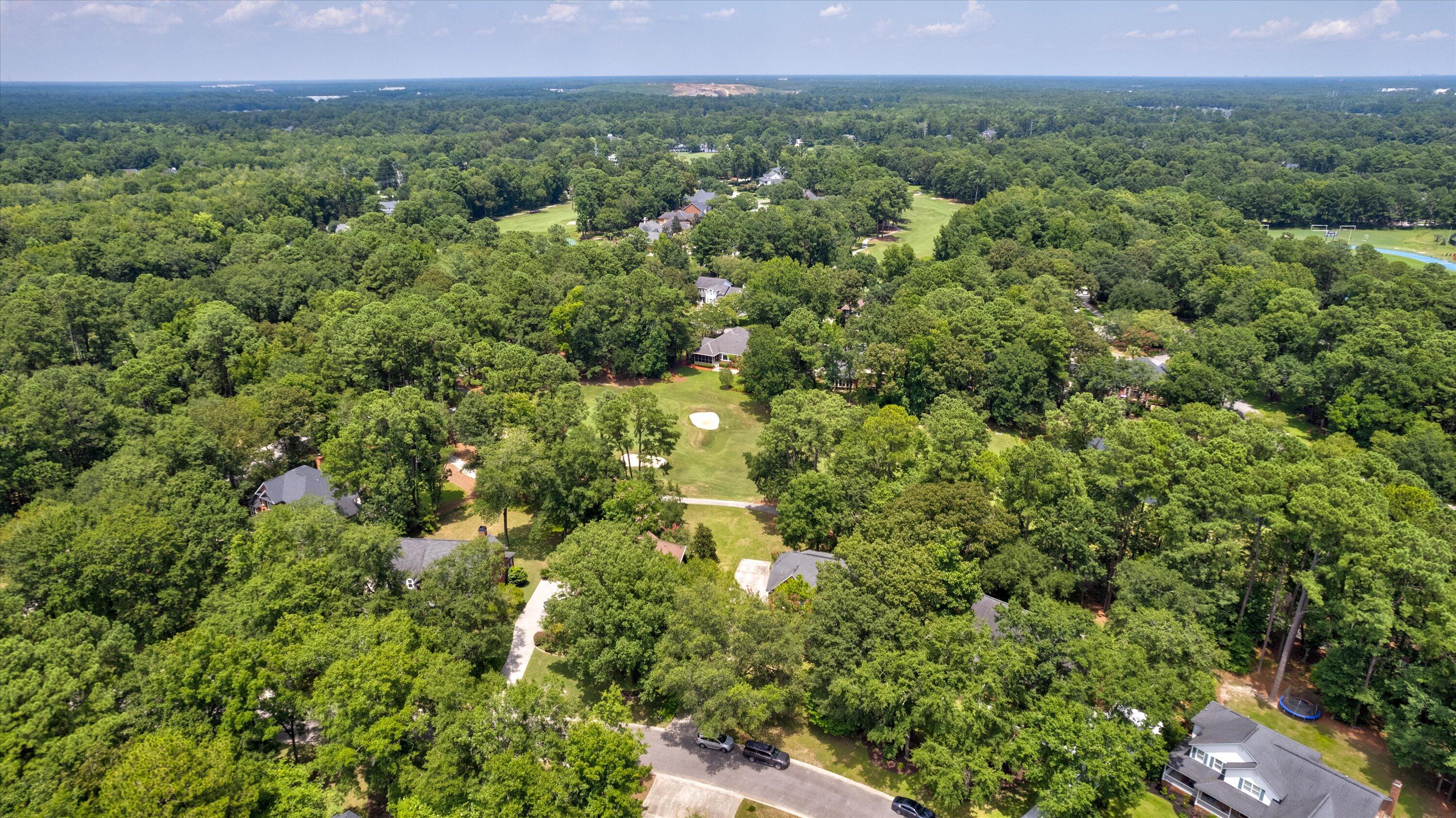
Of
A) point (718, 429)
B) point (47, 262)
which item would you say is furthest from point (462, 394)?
point (47, 262)

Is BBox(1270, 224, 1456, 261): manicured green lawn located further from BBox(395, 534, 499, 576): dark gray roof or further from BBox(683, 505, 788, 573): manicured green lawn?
BBox(395, 534, 499, 576): dark gray roof

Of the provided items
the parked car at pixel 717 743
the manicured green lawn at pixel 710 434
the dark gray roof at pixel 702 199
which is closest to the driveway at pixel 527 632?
the parked car at pixel 717 743

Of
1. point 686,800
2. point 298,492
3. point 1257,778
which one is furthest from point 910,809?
point 298,492

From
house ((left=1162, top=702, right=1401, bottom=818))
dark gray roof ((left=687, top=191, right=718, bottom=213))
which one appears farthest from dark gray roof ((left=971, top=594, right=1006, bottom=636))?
dark gray roof ((left=687, top=191, right=718, bottom=213))

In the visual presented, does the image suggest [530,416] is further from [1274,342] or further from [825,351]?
[1274,342]

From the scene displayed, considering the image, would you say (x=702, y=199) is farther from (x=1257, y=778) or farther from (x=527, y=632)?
(x=1257, y=778)
